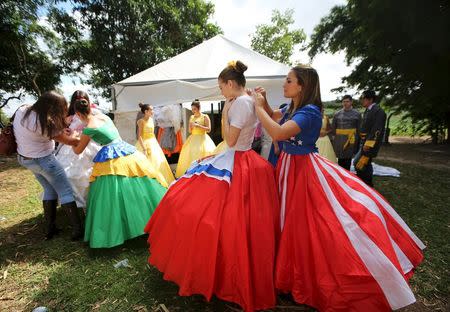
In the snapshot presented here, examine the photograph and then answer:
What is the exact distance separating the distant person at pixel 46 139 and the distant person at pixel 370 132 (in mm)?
4875

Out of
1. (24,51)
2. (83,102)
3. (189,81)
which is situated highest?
(24,51)

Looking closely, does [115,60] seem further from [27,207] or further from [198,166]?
[198,166]

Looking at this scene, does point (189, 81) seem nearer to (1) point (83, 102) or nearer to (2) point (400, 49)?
(1) point (83, 102)

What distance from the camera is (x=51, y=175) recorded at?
3.50m

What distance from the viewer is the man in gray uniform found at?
5852 mm

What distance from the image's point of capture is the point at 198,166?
8.34 feet

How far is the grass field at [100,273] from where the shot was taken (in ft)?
8.02

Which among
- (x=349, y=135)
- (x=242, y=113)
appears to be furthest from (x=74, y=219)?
(x=349, y=135)

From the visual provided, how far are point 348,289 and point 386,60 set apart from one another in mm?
13397

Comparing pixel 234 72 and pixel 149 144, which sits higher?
pixel 234 72

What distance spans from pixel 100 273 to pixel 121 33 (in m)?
16.3

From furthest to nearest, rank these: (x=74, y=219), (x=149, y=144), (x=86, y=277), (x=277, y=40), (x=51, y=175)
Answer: (x=277, y=40) < (x=149, y=144) < (x=74, y=219) < (x=51, y=175) < (x=86, y=277)

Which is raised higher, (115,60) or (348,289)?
(115,60)

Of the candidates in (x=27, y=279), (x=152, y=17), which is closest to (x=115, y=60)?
(x=152, y=17)
